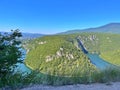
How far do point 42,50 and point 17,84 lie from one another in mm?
137274

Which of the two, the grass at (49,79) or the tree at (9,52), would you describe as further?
the tree at (9,52)

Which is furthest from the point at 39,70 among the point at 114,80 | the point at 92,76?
the point at 114,80

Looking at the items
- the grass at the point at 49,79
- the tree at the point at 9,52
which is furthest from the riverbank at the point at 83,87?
the tree at the point at 9,52

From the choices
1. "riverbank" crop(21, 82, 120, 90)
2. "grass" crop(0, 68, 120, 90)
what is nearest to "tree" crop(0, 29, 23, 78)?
"grass" crop(0, 68, 120, 90)

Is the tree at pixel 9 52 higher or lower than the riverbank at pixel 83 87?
higher

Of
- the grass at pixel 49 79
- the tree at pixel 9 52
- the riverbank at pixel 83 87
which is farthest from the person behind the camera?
the tree at pixel 9 52

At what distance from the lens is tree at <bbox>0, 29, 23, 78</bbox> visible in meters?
7.34

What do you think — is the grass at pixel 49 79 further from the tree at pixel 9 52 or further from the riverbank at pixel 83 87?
the tree at pixel 9 52

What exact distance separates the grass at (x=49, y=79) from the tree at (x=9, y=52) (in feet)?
1.84

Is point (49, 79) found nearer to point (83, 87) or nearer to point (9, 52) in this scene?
point (83, 87)

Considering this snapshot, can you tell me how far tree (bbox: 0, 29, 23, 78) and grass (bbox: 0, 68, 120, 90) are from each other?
56cm

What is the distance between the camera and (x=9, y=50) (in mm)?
8094

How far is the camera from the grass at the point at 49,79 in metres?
6.34

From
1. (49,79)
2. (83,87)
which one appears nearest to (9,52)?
(49,79)
